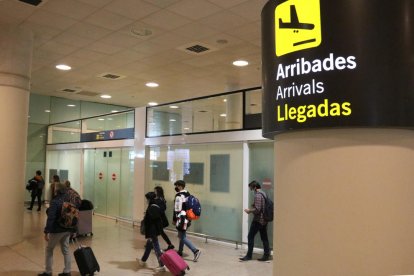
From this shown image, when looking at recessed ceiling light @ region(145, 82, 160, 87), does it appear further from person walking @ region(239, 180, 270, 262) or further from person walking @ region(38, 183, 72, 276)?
person walking @ region(38, 183, 72, 276)

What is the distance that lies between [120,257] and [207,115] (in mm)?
4303

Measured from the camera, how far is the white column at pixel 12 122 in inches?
301

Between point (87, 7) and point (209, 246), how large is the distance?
210 inches

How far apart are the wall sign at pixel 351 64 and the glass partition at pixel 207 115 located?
5.37 metres

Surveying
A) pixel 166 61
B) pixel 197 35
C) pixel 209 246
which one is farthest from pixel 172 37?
pixel 209 246

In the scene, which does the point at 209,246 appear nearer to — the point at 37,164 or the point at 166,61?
the point at 166,61

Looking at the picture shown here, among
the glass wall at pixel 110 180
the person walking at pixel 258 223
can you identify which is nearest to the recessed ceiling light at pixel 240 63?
the person walking at pixel 258 223

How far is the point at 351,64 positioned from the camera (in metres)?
1.95

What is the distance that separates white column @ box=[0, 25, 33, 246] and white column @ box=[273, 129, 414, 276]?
7306 millimetres

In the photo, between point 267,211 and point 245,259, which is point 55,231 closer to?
point 245,259

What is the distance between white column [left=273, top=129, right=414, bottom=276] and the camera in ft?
6.26

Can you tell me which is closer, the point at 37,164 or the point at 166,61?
the point at 166,61

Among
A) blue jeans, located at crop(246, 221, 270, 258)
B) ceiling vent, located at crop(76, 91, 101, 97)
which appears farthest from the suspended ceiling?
blue jeans, located at crop(246, 221, 270, 258)

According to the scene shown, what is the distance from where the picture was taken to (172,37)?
8.12 m
